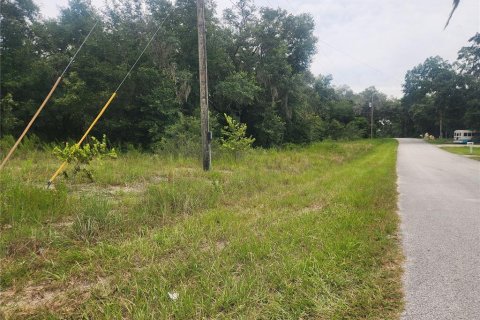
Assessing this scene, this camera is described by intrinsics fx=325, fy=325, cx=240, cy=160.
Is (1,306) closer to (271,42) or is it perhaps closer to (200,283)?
(200,283)

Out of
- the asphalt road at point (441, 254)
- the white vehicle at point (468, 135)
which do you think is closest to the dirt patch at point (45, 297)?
the asphalt road at point (441, 254)

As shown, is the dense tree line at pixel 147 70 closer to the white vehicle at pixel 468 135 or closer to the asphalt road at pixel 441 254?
the asphalt road at pixel 441 254

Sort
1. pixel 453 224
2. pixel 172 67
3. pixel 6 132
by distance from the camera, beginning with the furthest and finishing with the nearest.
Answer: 1. pixel 172 67
2. pixel 6 132
3. pixel 453 224

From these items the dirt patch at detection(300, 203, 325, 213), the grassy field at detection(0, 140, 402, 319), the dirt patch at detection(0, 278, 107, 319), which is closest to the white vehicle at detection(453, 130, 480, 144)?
the grassy field at detection(0, 140, 402, 319)

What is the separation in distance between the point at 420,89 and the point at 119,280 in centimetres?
6817

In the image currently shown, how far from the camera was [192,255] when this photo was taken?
12.5 feet

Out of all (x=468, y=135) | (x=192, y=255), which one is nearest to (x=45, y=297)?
(x=192, y=255)

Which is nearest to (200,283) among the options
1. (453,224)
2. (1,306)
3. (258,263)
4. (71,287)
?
(258,263)

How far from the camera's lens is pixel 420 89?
6019 cm

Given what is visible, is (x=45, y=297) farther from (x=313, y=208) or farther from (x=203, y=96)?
(x=203, y=96)

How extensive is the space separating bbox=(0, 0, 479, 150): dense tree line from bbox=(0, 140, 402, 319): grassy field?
12.4 metres

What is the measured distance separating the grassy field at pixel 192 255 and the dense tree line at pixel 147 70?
12429mm

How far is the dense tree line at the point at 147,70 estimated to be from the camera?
22516mm

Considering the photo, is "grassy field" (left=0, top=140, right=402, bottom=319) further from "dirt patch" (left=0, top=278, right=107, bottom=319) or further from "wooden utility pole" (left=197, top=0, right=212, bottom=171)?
"wooden utility pole" (left=197, top=0, right=212, bottom=171)
